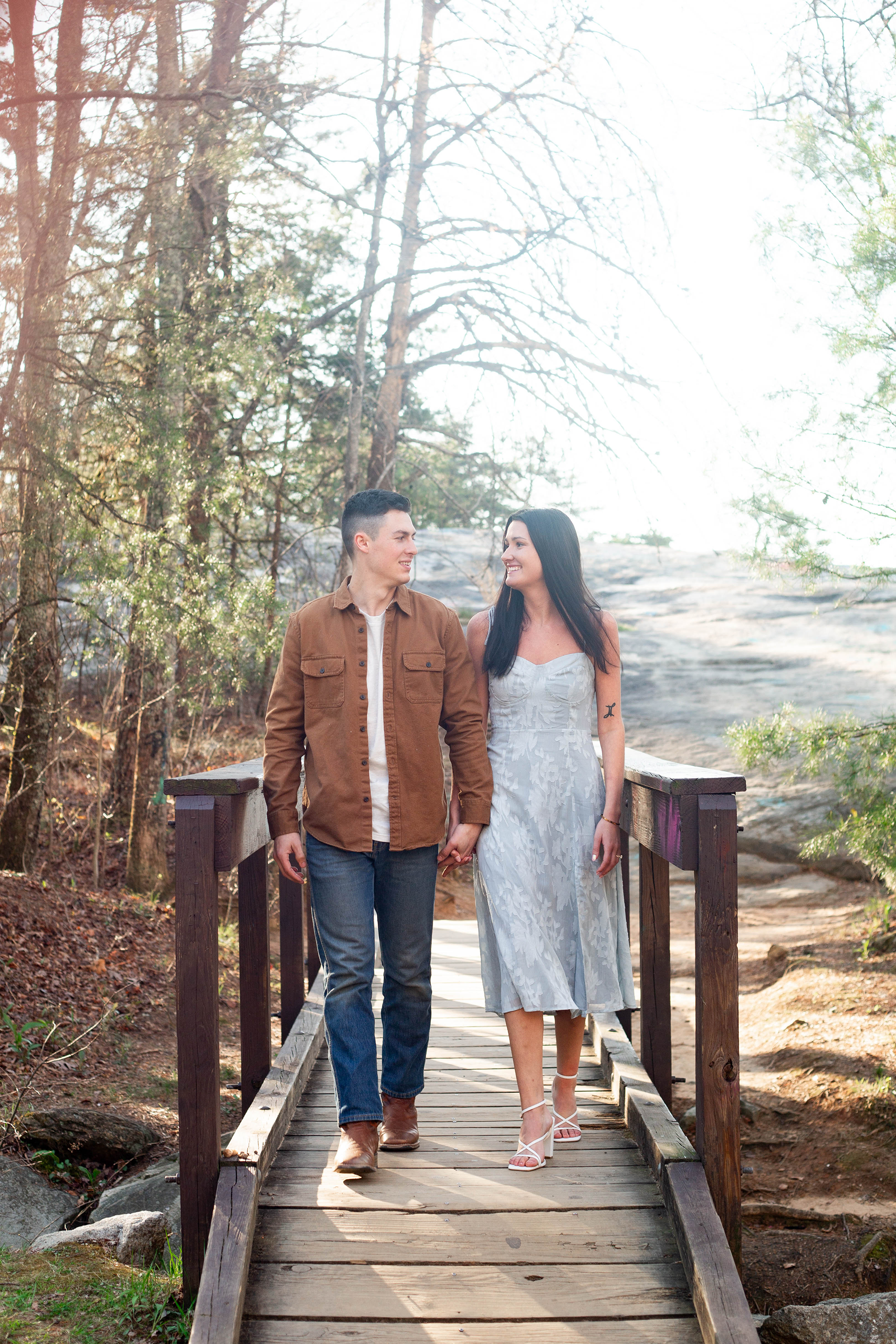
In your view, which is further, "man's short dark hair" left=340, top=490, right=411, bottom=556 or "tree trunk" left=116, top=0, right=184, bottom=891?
"tree trunk" left=116, top=0, right=184, bottom=891

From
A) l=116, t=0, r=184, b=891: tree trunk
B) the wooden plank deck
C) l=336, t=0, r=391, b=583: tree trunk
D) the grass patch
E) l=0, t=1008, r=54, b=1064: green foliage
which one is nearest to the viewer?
the wooden plank deck

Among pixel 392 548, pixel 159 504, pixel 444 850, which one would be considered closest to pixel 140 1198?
pixel 444 850

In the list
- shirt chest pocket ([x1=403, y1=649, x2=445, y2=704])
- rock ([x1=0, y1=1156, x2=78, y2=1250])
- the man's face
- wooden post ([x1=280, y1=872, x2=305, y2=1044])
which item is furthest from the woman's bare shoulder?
rock ([x1=0, y1=1156, x2=78, y2=1250])

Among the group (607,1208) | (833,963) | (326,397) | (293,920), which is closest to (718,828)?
(607,1208)

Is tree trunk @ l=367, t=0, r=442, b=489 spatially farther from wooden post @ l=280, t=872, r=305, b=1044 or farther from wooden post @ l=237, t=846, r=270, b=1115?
wooden post @ l=237, t=846, r=270, b=1115

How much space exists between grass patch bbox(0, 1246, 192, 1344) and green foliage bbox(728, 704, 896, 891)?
4.43 m

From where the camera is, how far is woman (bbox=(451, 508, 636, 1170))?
3.39m

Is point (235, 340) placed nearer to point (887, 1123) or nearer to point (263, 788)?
point (263, 788)

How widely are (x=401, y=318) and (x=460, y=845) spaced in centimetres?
904

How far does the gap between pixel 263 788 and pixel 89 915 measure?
5967 mm

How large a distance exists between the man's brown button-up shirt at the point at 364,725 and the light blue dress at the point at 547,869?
109 millimetres

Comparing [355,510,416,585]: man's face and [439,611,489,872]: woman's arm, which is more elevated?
[355,510,416,585]: man's face

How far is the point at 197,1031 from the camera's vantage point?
3.04 meters

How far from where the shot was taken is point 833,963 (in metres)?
8.28
